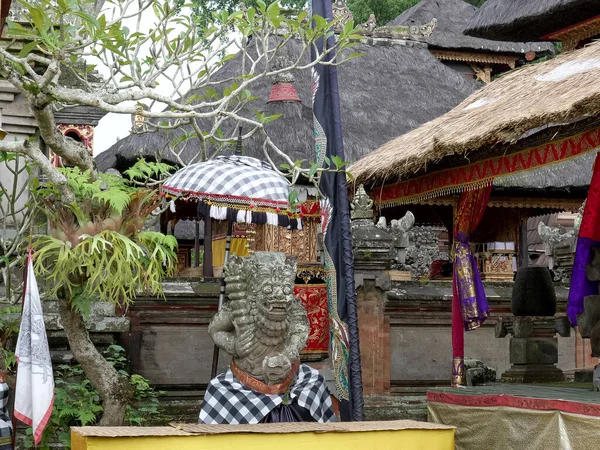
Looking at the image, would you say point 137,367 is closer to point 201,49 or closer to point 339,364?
point 339,364

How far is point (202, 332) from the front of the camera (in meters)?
9.84

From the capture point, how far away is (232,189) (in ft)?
23.7

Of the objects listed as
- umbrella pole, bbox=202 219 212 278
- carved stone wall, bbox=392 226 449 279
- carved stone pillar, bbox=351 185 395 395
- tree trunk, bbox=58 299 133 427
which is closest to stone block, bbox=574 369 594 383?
carved stone pillar, bbox=351 185 395 395

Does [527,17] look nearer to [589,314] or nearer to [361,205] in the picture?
[361,205]

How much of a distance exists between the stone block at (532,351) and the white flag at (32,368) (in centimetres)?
566

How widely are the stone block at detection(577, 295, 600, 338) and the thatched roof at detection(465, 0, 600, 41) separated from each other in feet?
10.2

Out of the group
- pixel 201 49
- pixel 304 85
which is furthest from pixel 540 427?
pixel 304 85

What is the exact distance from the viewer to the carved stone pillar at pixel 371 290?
1004 cm

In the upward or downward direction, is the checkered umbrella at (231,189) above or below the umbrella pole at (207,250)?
above

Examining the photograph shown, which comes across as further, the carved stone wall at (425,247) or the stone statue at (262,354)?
the carved stone wall at (425,247)

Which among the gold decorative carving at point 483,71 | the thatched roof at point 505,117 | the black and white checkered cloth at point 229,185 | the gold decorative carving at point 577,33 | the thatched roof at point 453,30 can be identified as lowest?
the black and white checkered cloth at point 229,185

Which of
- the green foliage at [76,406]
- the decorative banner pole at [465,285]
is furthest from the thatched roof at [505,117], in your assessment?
the green foliage at [76,406]

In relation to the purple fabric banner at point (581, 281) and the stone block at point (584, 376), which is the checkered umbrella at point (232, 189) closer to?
the purple fabric banner at point (581, 281)

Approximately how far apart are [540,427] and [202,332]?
4094 mm
